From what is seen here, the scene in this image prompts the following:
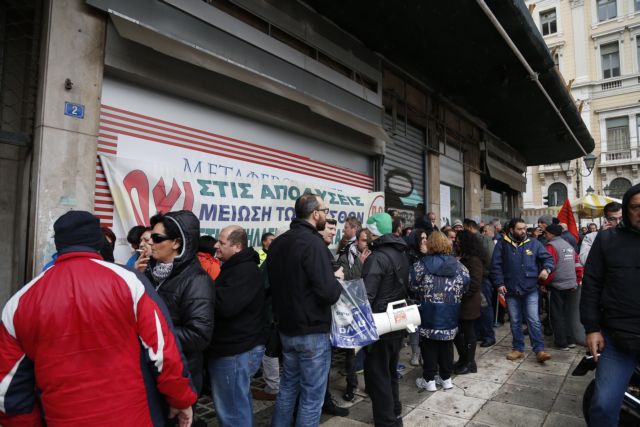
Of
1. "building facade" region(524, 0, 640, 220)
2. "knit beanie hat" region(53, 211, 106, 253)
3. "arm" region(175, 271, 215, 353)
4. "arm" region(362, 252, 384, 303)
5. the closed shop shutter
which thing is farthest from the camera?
"building facade" region(524, 0, 640, 220)

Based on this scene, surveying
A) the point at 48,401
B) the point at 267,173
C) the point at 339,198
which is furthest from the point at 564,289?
the point at 48,401

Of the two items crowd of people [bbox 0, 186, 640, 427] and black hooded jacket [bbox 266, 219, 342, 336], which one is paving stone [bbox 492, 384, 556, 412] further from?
black hooded jacket [bbox 266, 219, 342, 336]

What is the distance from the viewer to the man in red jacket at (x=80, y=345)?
152 cm

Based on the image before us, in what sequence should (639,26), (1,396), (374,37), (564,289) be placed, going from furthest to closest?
(639,26) < (374,37) < (564,289) < (1,396)

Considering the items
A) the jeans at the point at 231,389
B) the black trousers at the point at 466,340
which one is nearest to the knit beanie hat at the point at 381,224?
the jeans at the point at 231,389

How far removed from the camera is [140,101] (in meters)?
4.50

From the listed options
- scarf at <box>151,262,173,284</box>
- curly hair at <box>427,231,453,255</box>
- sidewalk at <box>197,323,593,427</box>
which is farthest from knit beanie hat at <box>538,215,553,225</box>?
scarf at <box>151,262,173,284</box>

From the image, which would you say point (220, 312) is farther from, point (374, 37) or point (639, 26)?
point (639, 26)

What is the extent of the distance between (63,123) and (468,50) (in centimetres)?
711

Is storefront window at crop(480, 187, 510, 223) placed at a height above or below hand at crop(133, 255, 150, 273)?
above

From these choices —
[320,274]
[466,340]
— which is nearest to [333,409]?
[320,274]

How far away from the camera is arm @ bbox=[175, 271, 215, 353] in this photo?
2080mm

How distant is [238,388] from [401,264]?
5.37 ft

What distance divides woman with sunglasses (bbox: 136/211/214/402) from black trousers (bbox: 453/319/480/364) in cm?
334
